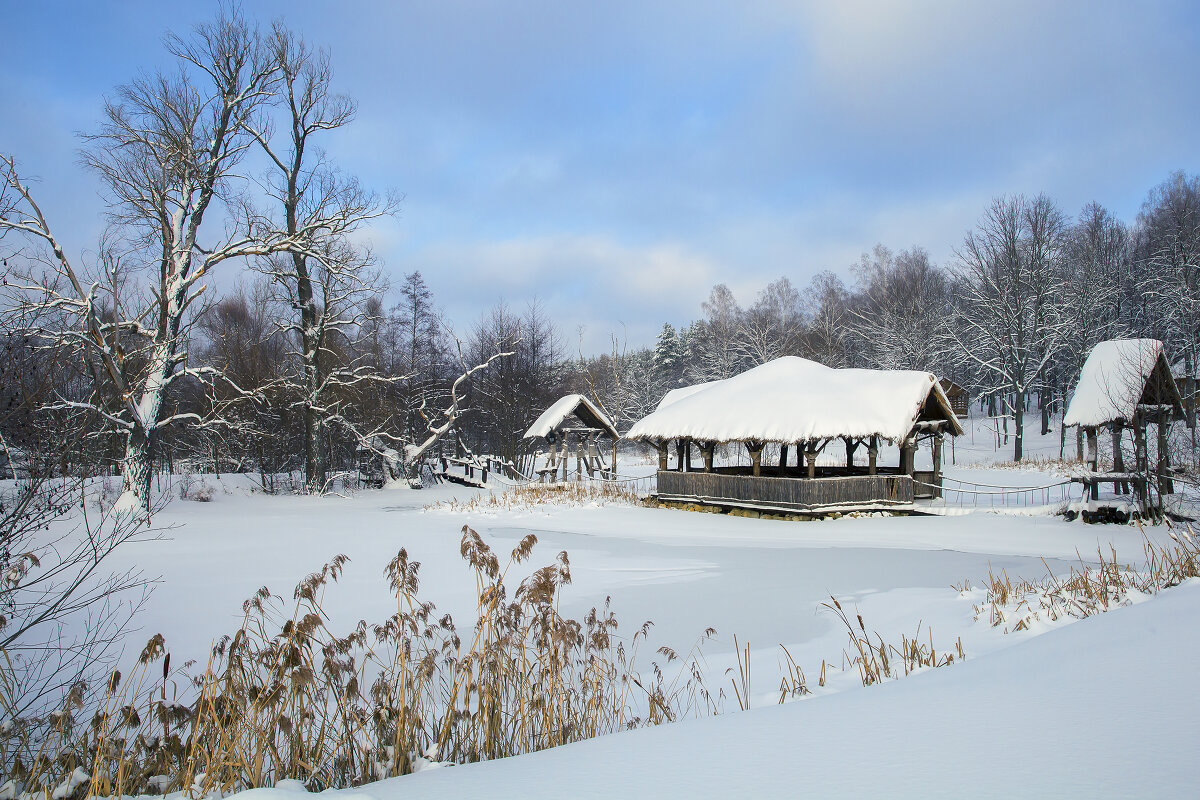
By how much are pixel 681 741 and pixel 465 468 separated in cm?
3104

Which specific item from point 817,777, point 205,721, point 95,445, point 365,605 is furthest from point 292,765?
point 95,445

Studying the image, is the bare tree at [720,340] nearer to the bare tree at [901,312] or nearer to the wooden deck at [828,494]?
the bare tree at [901,312]

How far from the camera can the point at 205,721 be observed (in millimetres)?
2977

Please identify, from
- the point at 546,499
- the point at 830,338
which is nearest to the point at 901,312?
the point at 830,338

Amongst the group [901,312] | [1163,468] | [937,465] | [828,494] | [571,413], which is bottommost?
[828,494]

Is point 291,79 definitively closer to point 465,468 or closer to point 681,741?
point 465,468

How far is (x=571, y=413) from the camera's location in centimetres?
2731

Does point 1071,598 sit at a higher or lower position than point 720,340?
lower

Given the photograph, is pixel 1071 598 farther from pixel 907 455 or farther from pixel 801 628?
pixel 907 455

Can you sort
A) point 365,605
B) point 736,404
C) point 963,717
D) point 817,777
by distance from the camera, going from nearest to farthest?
point 817,777 < point 963,717 < point 365,605 < point 736,404

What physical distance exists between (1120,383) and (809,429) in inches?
339

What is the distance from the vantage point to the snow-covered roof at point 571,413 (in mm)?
26509

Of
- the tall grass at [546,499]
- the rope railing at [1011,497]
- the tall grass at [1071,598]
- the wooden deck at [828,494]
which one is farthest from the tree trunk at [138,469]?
the rope railing at [1011,497]

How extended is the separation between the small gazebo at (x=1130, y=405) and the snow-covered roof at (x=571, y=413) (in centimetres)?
1599
